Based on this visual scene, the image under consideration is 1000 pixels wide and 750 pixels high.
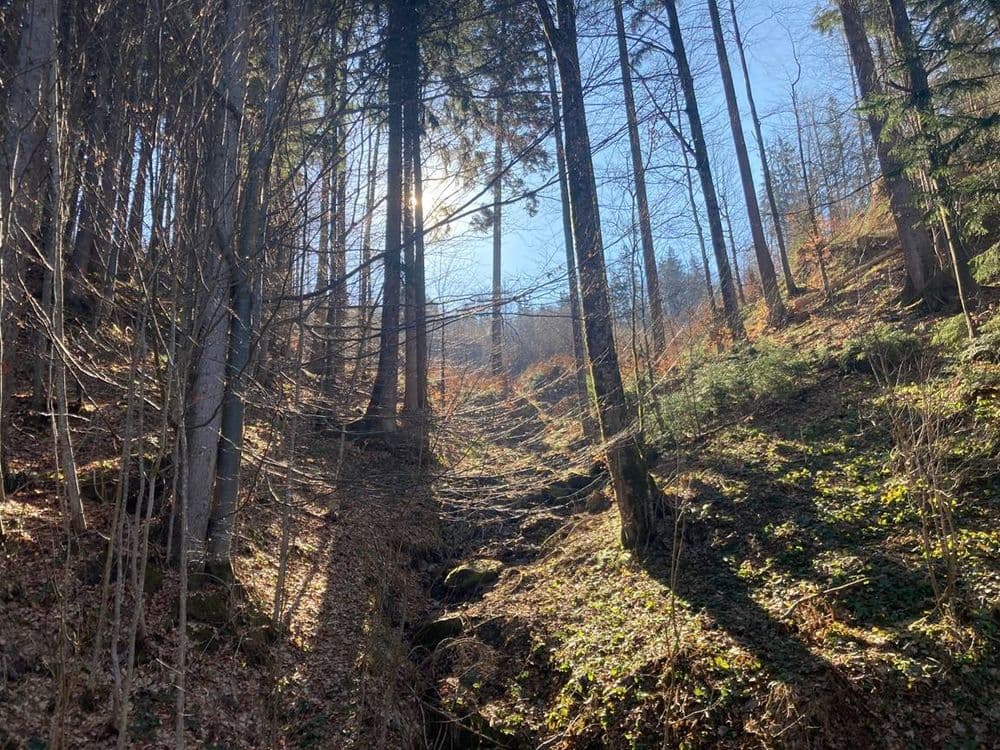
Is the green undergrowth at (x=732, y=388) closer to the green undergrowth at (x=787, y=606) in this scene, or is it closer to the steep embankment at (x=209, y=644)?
the green undergrowth at (x=787, y=606)

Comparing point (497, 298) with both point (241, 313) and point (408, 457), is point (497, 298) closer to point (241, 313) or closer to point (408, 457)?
point (241, 313)

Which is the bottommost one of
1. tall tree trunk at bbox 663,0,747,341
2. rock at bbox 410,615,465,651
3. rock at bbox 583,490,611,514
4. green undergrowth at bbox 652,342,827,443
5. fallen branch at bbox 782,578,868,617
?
rock at bbox 410,615,465,651

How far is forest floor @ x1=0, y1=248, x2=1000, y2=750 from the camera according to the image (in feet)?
13.6

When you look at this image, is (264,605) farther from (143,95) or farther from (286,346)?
(143,95)

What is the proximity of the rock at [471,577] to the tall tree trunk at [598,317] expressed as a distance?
6.39 ft

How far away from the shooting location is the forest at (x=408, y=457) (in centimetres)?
348

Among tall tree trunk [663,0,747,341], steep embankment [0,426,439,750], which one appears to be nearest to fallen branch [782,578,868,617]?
steep embankment [0,426,439,750]

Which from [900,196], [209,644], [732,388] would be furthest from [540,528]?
[900,196]

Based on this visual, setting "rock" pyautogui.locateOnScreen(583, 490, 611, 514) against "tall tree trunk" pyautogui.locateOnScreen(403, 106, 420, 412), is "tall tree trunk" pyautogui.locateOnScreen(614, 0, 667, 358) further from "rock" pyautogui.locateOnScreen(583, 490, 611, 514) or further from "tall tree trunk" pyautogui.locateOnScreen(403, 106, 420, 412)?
"tall tree trunk" pyautogui.locateOnScreen(403, 106, 420, 412)

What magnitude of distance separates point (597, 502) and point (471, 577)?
2.26 metres

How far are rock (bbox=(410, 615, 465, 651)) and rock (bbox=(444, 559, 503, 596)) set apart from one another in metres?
1.09

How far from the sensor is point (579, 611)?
628cm

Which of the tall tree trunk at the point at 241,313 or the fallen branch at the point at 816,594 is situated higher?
the tall tree trunk at the point at 241,313

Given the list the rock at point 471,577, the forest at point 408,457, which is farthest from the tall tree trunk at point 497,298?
the rock at point 471,577
